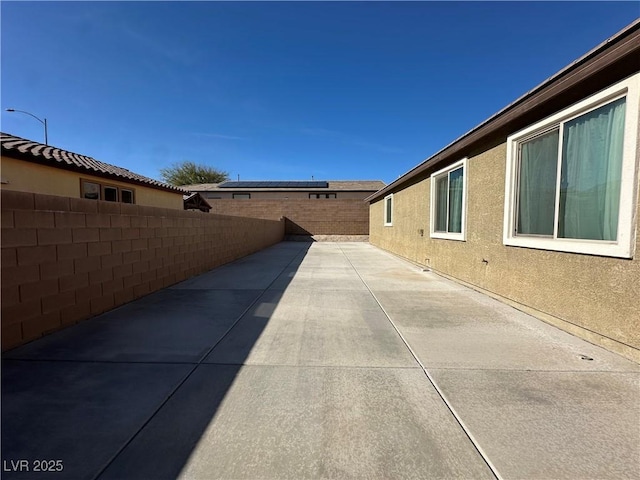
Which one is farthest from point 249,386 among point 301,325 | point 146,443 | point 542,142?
point 542,142

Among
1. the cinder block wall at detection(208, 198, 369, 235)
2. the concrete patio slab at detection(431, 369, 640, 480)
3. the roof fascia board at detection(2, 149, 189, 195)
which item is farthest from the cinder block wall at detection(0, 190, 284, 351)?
the cinder block wall at detection(208, 198, 369, 235)

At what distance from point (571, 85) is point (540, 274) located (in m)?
2.39

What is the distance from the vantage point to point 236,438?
2111mm

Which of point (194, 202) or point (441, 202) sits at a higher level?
point (194, 202)

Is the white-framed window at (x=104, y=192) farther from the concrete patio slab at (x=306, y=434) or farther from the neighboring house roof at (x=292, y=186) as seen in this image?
the neighboring house roof at (x=292, y=186)

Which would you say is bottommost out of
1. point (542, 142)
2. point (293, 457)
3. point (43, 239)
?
point (293, 457)

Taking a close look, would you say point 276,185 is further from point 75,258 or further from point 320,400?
point 320,400

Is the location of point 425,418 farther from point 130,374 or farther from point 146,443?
point 130,374

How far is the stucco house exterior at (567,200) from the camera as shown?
3.30 metres

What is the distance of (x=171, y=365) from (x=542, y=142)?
5552 millimetres

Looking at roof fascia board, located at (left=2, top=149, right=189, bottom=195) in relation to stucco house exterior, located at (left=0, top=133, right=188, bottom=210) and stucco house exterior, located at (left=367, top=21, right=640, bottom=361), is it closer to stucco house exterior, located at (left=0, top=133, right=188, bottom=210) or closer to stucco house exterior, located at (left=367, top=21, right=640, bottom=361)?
stucco house exterior, located at (left=0, top=133, right=188, bottom=210)

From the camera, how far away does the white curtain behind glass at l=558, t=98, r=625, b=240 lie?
3.53 m

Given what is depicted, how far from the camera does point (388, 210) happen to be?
51.4 ft

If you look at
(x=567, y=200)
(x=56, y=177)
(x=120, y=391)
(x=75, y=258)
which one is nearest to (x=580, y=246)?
(x=567, y=200)
